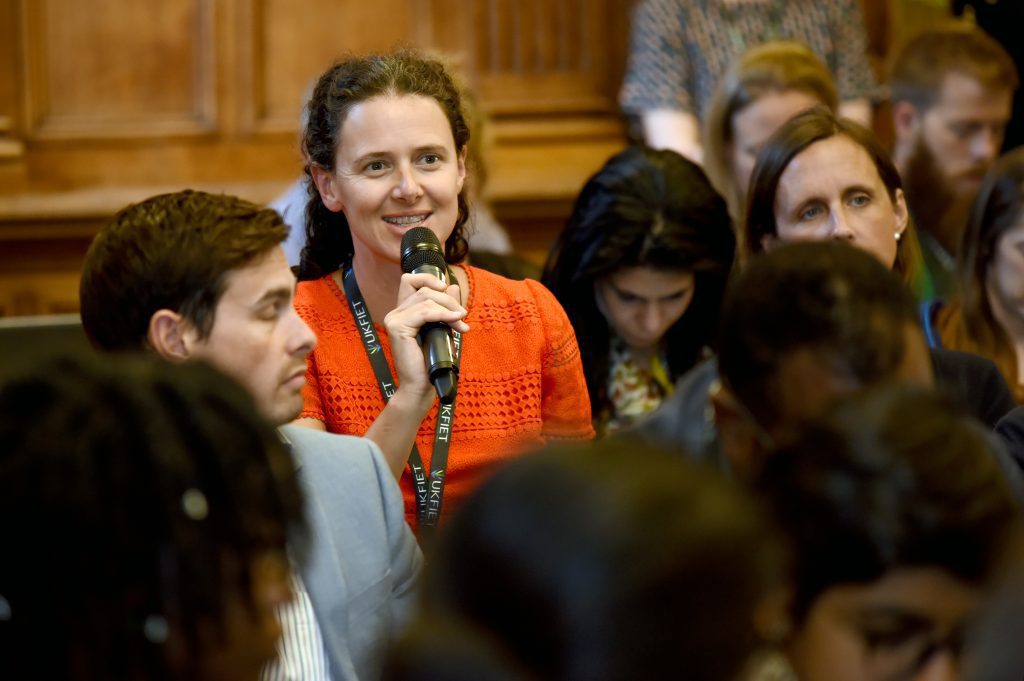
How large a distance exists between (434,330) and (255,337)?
0.95 ft

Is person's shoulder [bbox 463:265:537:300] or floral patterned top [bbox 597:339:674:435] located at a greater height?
person's shoulder [bbox 463:265:537:300]

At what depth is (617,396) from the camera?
2.74 metres

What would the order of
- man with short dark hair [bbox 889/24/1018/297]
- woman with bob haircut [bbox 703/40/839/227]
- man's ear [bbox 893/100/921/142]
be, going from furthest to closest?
1. man's ear [bbox 893/100/921/142]
2. man with short dark hair [bbox 889/24/1018/297]
3. woman with bob haircut [bbox 703/40/839/227]

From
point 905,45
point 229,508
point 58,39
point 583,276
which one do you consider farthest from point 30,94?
point 229,508

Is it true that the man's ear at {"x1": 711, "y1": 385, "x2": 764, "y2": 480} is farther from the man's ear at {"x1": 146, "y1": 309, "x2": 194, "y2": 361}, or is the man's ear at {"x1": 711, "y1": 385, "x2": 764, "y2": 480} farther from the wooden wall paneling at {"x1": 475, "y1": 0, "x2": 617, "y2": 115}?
the wooden wall paneling at {"x1": 475, "y1": 0, "x2": 617, "y2": 115}

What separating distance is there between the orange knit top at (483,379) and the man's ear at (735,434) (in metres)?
0.60

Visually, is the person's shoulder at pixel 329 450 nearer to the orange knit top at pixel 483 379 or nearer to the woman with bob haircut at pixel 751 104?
the orange knit top at pixel 483 379

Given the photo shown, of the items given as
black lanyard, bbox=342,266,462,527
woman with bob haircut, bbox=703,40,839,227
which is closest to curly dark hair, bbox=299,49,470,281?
→ black lanyard, bbox=342,266,462,527

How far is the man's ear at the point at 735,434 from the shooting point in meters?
1.48

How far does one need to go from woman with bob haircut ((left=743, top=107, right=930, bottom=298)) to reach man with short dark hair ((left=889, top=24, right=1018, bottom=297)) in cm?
105

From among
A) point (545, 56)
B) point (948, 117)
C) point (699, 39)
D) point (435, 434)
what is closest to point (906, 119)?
point (948, 117)

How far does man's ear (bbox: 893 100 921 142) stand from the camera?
376cm

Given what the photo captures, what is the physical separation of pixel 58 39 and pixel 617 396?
7.23ft

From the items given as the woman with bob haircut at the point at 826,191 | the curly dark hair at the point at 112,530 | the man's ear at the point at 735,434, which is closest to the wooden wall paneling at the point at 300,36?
the woman with bob haircut at the point at 826,191
